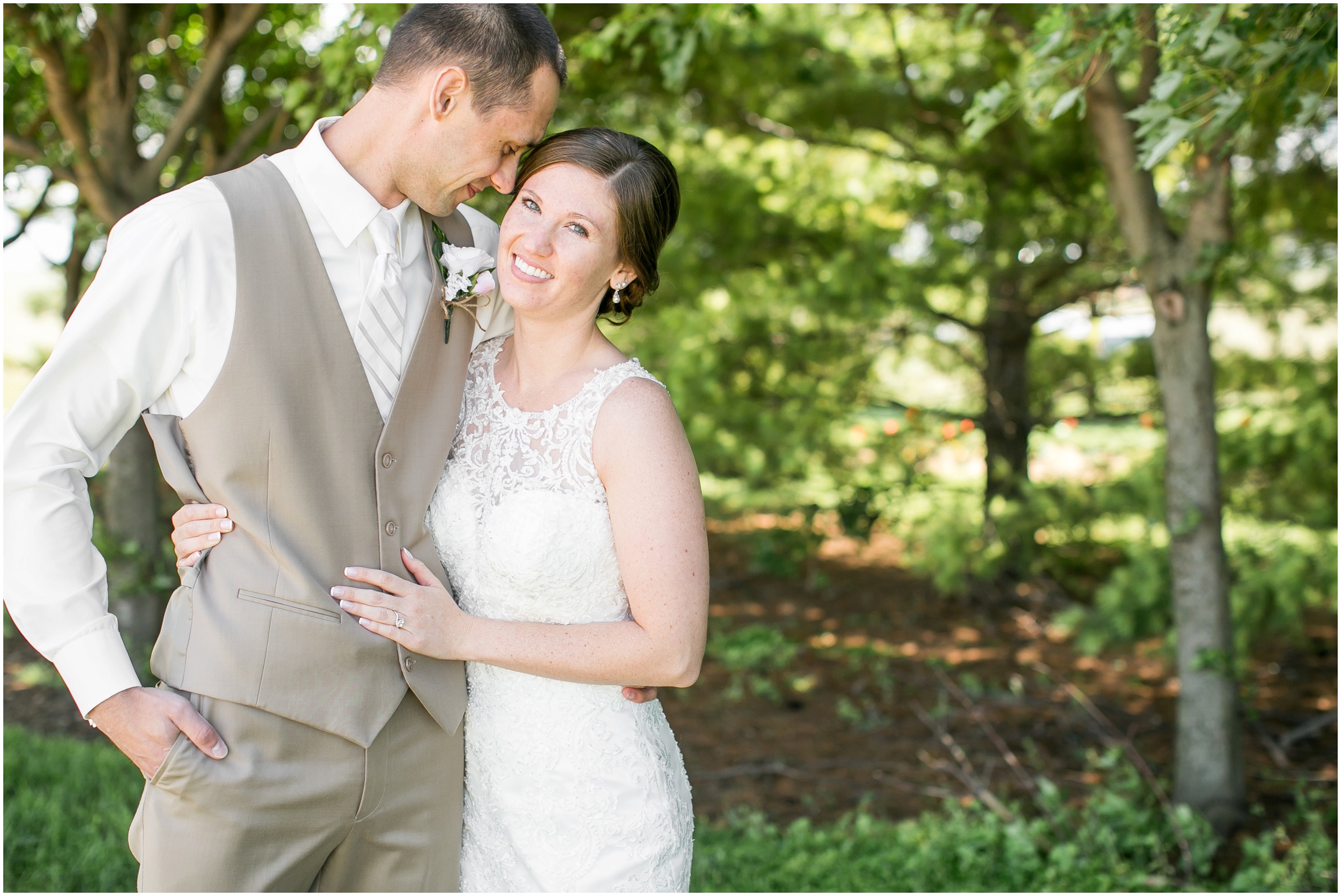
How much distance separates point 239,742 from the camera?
1765 millimetres

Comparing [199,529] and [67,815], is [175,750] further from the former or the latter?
[67,815]

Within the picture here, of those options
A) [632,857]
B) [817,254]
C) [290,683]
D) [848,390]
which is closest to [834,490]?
[848,390]

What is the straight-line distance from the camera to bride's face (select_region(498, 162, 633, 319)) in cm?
204

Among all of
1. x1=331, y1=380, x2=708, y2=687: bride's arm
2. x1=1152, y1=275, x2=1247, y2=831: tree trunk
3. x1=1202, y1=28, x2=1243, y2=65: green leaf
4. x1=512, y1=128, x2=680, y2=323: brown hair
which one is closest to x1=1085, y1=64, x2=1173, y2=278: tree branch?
x1=1152, y1=275, x2=1247, y2=831: tree trunk

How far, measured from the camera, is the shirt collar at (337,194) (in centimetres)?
187

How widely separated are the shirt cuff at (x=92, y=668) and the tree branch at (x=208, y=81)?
3428 millimetres

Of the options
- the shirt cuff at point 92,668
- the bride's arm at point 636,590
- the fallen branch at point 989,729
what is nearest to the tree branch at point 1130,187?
the fallen branch at point 989,729

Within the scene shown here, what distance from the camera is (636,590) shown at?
1.97 meters

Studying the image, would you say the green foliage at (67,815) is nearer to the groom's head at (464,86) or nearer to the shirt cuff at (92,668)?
the shirt cuff at (92,668)

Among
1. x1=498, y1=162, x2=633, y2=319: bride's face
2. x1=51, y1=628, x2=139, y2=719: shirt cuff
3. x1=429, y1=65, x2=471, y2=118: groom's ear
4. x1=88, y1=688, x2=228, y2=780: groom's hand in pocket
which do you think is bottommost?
x1=88, y1=688, x2=228, y2=780: groom's hand in pocket

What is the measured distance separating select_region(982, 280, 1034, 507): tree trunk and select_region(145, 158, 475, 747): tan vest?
5450mm

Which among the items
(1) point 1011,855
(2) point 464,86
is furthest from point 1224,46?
(1) point 1011,855

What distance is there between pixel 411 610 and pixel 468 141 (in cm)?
90

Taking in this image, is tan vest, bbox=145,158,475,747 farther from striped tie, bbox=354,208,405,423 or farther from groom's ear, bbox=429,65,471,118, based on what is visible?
groom's ear, bbox=429,65,471,118
